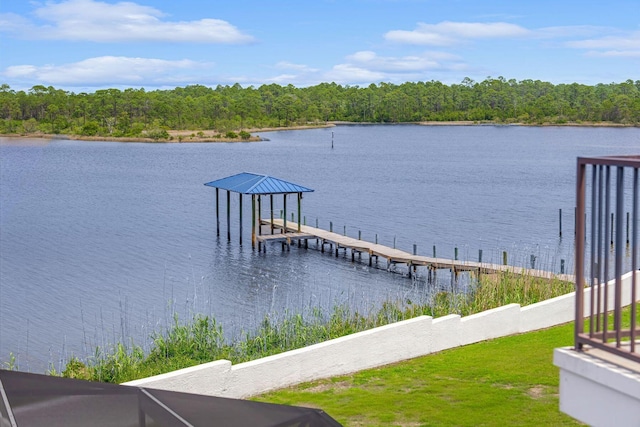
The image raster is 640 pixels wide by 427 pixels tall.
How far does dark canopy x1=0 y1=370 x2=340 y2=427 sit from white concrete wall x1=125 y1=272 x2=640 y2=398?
4.26 m

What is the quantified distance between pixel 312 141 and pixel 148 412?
10393 centimetres

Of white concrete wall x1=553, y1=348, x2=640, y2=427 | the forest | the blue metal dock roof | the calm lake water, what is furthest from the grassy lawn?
the forest

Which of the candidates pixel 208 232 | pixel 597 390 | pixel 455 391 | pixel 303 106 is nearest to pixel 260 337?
→ pixel 455 391

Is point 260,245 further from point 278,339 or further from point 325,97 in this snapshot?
point 325,97

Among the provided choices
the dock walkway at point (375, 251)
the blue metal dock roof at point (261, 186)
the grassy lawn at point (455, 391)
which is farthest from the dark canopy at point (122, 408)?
the blue metal dock roof at point (261, 186)

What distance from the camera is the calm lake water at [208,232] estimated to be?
21.9 metres

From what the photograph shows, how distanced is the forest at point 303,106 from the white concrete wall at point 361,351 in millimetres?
95844

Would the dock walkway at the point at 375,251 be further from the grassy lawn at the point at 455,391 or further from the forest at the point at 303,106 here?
the forest at the point at 303,106

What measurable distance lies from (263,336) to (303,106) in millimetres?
141097

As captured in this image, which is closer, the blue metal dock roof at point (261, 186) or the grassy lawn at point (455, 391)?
the grassy lawn at point (455, 391)

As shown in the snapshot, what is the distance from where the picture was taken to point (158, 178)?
6075 centimetres

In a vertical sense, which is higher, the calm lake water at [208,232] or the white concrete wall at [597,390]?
the white concrete wall at [597,390]

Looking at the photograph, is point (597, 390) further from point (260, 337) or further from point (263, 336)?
point (260, 337)

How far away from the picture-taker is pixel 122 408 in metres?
5.36
